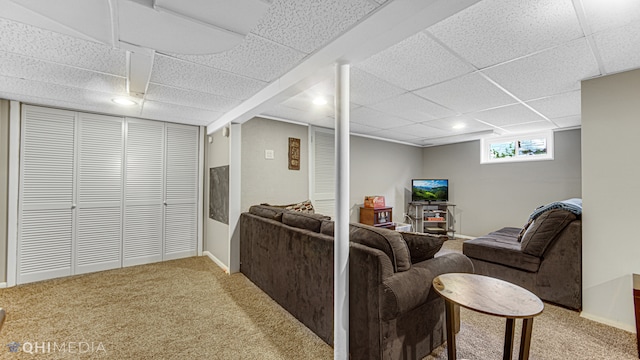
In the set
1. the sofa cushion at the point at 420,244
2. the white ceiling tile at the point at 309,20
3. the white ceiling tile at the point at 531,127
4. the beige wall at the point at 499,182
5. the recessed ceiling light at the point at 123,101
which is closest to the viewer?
the white ceiling tile at the point at 309,20

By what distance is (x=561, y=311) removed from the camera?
253 cm

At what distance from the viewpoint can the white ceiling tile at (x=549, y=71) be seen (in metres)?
1.97

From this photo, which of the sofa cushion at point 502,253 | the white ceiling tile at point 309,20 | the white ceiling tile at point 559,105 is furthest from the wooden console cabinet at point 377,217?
the white ceiling tile at point 309,20

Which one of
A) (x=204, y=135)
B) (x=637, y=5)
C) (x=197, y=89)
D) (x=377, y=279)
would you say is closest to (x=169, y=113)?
(x=204, y=135)

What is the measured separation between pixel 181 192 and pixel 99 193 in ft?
3.29

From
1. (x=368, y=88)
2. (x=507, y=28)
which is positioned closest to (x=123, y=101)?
(x=368, y=88)

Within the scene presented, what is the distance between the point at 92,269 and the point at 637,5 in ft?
18.5

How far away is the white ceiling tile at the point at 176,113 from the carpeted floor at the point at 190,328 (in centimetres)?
217

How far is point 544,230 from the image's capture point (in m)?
2.71

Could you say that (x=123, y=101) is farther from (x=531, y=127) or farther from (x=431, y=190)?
(x=531, y=127)

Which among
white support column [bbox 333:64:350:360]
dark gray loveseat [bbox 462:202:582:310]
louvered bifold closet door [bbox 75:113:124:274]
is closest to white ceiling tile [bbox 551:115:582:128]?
dark gray loveseat [bbox 462:202:582:310]

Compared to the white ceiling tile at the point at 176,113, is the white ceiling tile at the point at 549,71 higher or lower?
higher

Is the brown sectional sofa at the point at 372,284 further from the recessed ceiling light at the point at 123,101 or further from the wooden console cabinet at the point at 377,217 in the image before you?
the wooden console cabinet at the point at 377,217

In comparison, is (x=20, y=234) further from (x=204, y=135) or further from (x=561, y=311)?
(x=561, y=311)
